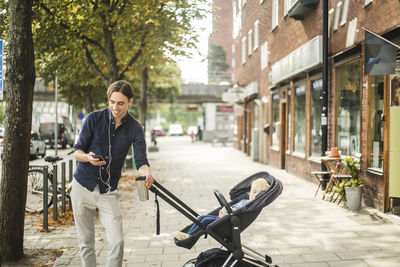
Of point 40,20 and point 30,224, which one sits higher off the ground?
point 40,20

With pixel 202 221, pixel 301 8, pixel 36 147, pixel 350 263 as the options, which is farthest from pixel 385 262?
pixel 36 147

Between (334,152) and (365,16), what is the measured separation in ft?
8.98

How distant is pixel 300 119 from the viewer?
598 inches

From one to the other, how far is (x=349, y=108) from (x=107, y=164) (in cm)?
799

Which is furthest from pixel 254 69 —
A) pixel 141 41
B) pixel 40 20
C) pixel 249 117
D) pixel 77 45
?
pixel 40 20

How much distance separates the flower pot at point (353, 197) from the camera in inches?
344

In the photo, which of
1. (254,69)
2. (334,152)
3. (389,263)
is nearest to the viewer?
(389,263)

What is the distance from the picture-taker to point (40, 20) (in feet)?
37.4

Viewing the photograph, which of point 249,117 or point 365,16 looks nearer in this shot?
point 365,16

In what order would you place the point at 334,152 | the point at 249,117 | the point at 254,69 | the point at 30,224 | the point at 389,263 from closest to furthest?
the point at 389,263 < the point at 30,224 < the point at 334,152 < the point at 254,69 < the point at 249,117

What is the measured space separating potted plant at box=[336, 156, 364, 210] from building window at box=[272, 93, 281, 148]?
8742 millimetres

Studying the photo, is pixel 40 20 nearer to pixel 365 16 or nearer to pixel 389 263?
pixel 365 16

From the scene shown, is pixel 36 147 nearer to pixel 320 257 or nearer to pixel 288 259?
pixel 288 259

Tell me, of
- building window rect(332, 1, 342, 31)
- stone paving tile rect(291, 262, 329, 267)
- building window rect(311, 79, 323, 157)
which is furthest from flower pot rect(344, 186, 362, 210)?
building window rect(311, 79, 323, 157)
